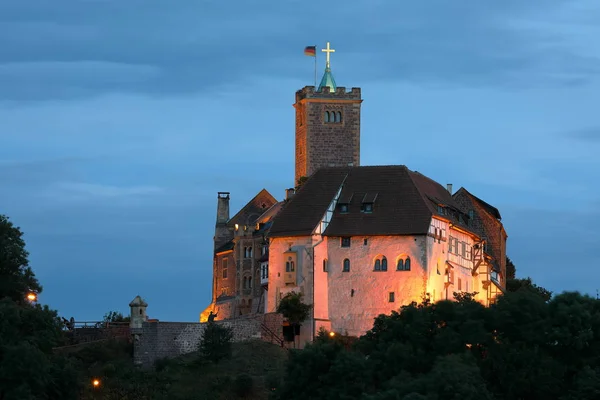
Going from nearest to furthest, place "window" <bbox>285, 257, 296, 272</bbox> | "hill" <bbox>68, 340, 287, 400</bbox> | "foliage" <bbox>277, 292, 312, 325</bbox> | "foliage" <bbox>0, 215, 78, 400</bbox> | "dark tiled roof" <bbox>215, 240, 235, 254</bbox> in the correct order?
"foliage" <bbox>0, 215, 78, 400</bbox> → "hill" <bbox>68, 340, 287, 400</bbox> → "foliage" <bbox>277, 292, 312, 325</bbox> → "window" <bbox>285, 257, 296, 272</bbox> → "dark tiled roof" <bbox>215, 240, 235, 254</bbox>

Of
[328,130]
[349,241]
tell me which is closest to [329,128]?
[328,130]

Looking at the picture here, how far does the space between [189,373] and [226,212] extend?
3024 centimetres

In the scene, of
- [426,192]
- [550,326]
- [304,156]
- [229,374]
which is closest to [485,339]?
[550,326]

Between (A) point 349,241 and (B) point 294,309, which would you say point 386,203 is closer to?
(A) point 349,241

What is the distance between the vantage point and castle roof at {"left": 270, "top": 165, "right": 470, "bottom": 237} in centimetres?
12469

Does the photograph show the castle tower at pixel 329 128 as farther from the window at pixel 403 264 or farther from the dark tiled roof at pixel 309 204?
the window at pixel 403 264

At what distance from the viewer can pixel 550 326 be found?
97438 mm

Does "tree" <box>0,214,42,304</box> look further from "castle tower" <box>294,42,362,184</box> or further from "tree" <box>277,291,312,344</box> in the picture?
"castle tower" <box>294,42,362,184</box>

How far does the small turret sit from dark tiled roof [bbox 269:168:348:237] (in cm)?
1017

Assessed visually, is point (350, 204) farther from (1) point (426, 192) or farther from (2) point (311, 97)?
(2) point (311, 97)

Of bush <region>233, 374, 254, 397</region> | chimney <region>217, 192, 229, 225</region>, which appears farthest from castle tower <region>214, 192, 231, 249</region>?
bush <region>233, 374, 254, 397</region>

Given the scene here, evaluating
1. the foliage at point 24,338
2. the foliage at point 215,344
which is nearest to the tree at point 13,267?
the foliage at point 24,338

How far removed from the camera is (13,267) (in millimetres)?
110000

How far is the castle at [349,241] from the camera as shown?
124 m
